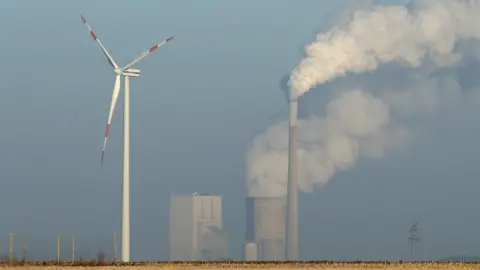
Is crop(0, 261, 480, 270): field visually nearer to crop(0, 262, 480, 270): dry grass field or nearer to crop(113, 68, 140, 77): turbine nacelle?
crop(0, 262, 480, 270): dry grass field

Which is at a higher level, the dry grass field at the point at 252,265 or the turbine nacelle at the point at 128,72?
the turbine nacelle at the point at 128,72

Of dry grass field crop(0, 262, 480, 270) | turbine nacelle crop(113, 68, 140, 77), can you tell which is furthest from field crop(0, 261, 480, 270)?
turbine nacelle crop(113, 68, 140, 77)

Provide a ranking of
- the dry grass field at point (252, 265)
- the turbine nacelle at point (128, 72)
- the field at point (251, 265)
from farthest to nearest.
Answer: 1. the turbine nacelle at point (128, 72)
2. the field at point (251, 265)
3. the dry grass field at point (252, 265)

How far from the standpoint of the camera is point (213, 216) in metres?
187

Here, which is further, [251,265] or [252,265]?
[252,265]

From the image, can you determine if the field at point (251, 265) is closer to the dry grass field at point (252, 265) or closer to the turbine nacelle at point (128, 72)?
the dry grass field at point (252, 265)

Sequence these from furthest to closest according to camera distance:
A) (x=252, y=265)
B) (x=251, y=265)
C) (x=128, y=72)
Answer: (x=128, y=72) → (x=252, y=265) → (x=251, y=265)

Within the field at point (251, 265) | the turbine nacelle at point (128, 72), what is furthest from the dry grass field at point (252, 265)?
the turbine nacelle at point (128, 72)

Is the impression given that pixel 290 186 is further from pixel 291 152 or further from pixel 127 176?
pixel 127 176

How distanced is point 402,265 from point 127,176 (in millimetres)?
35891

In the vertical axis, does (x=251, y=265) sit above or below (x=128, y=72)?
below

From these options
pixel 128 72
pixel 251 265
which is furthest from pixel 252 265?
pixel 128 72

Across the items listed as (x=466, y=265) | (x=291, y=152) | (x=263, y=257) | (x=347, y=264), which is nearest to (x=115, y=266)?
(x=347, y=264)

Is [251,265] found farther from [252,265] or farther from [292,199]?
[292,199]
